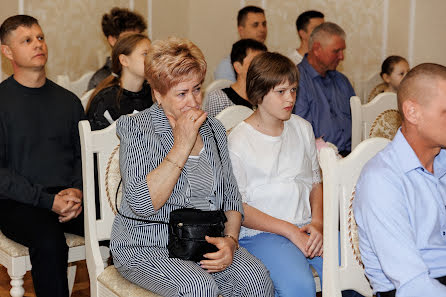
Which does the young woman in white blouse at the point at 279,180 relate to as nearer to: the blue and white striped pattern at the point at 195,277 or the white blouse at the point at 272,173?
the white blouse at the point at 272,173

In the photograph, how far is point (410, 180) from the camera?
213 centimetres

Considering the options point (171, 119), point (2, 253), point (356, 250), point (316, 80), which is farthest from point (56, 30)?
point (356, 250)

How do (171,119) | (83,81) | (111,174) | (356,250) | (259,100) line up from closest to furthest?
(356,250), (171,119), (111,174), (259,100), (83,81)

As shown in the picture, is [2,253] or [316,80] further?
[316,80]

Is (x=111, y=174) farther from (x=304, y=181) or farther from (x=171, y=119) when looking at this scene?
(x=304, y=181)

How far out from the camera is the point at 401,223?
2039 mm

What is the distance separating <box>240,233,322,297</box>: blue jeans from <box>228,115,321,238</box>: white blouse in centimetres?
9

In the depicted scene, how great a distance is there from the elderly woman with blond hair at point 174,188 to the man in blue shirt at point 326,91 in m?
1.84

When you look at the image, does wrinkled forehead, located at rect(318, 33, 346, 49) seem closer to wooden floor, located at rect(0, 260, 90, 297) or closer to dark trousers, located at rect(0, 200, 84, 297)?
wooden floor, located at rect(0, 260, 90, 297)

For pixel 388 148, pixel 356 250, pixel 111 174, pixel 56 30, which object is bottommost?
pixel 356 250

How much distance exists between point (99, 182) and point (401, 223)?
1.24 meters

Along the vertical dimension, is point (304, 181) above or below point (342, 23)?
below

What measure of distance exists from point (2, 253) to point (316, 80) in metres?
2.50

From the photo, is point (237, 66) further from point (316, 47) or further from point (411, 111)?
point (411, 111)
